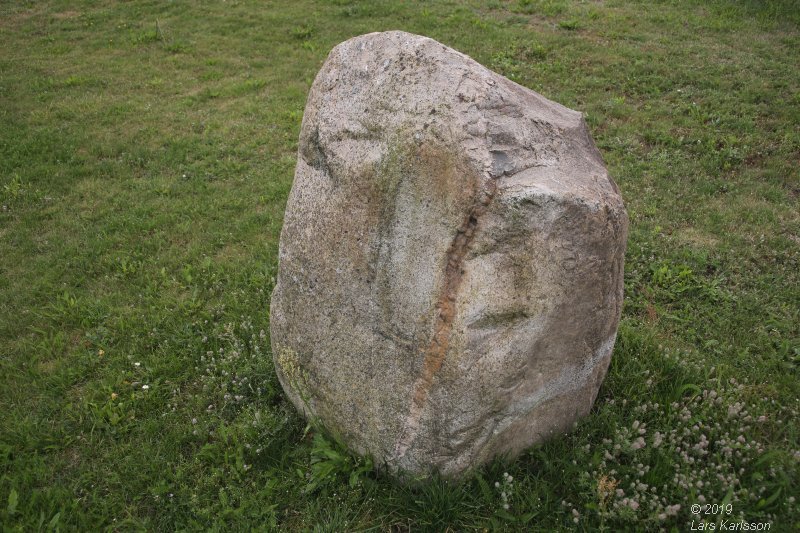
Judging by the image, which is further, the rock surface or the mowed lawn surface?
the mowed lawn surface

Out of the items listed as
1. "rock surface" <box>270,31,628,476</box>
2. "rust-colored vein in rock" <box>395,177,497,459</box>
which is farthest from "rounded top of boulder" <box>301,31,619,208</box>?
"rust-colored vein in rock" <box>395,177,497,459</box>

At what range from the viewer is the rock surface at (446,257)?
11.3 ft

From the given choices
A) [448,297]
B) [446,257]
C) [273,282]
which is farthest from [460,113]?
[273,282]

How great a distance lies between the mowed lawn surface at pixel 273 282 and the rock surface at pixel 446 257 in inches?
18.4

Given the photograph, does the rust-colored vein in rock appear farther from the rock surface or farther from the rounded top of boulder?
the rounded top of boulder

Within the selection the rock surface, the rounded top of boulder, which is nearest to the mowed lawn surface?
the rock surface

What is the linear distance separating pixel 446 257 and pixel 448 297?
0.80 ft

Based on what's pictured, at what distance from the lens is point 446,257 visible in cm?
355

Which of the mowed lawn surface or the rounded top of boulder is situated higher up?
the rounded top of boulder

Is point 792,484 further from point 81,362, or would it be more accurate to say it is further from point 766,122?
point 766,122

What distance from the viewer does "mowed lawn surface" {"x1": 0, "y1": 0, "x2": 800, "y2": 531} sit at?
4.02 metres

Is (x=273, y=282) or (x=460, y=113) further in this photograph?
(x=273, y=282)

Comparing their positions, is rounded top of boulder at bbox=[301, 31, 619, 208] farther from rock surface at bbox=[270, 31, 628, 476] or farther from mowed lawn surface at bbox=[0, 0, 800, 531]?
mowed lawn surface at bbox=[0, 0, 800, 531]

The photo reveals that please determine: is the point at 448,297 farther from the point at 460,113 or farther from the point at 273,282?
the point at 273,282
